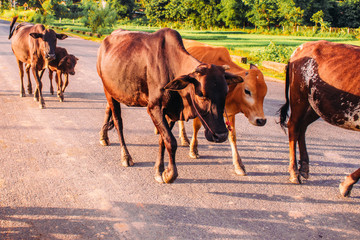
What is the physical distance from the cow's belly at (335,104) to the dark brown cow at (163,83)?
1327mm

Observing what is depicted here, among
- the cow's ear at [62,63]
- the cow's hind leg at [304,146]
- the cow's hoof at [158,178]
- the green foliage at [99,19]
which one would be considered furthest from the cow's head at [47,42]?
the green foliage at [99,19]

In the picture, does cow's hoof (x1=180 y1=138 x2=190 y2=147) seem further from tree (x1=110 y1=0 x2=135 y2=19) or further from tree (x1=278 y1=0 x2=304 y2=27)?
tree (x1=110 y1=0 x2=135 y2=19)

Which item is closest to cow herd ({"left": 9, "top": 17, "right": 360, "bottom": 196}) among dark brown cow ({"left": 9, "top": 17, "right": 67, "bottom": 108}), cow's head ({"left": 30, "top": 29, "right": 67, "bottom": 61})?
cow's head ({"left": 30, "top": 29, "right": 67, "bottom": 61})

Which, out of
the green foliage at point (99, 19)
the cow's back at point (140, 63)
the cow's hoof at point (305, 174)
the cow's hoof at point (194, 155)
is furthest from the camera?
the green foliage at point (99, 19)

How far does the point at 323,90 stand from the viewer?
16.7 feet

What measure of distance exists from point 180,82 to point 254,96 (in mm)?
1409

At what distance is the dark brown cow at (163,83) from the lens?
4.29 m

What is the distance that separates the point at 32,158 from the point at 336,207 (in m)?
4.39

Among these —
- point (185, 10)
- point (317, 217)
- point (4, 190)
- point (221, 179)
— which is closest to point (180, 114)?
point (221, 179)

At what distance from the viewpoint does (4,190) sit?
470cm

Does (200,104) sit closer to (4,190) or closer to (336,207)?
(336,207)

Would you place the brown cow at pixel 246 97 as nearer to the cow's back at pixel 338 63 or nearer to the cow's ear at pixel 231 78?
the cow's ear at pixel 231 78

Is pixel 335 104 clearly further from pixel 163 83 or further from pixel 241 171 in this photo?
pixel 163 83

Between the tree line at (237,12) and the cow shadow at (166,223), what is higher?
the tree line at (237,12)
